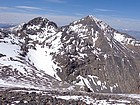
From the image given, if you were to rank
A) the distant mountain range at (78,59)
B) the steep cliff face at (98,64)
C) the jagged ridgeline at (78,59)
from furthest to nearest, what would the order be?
the steep cliff face at (98,64), the jagged ridgeline at (78,59), the distant mountain range at (78,59)

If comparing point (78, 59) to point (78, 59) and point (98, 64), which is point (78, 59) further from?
point (98, 64)

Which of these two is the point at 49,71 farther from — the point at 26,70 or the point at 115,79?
the point at 115,79

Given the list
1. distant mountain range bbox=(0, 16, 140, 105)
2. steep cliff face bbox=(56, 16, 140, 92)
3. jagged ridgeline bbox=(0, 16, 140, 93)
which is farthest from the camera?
steep cliff face bbox=(56, 16, 140, 92)

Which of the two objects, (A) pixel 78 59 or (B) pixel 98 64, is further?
(A) pixel 78 59

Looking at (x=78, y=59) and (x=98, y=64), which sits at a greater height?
(x=78, y=59)

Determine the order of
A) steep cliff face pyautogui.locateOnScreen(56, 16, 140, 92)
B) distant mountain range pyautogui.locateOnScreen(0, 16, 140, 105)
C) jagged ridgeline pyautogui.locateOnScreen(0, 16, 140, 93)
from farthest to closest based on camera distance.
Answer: steep cliff face pyautogui.locateOnScreen(56, 16, 140, 92)
jagged ridgeline pyautogui.locateOnScreen(0, 16, 140, 93)
distant mountain range pyautogui.locateOnScreen(0, 16, 140, 105)

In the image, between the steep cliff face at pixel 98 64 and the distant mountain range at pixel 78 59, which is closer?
the distant mountain range at pixel 78 59

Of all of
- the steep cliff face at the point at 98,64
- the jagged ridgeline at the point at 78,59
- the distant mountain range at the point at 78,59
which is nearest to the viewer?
the distant mountain range at the point at 78,59

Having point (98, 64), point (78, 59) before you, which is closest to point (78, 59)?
point (78, 59)

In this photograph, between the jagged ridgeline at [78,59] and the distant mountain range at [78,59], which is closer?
the distant mountain range at [78,59]

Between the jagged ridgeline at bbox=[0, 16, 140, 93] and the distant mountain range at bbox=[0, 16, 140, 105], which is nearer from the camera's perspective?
the distant mountain range at bbox=[0, 16, 140, 105]

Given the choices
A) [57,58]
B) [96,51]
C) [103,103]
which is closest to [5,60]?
[57,58]
